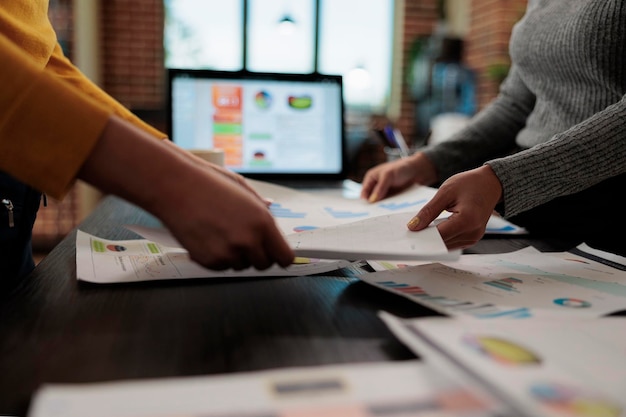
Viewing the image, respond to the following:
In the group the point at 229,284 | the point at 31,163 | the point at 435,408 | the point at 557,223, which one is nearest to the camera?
the point at 435,408

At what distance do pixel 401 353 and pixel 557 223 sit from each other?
627 mm

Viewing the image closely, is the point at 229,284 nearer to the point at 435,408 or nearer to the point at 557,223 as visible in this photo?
the point at 435,408

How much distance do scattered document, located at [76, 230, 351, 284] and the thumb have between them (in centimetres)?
11

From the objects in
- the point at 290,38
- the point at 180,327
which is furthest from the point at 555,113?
the point at 290,38

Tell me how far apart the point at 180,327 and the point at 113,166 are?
5.5 inches

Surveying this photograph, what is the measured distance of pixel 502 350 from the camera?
345 millimetres

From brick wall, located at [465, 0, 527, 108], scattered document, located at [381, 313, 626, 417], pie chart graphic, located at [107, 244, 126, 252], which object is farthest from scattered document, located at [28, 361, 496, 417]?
brick wall, located at [465, 0, 527, 108]

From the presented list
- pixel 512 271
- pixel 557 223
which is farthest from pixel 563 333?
pixel 557 223

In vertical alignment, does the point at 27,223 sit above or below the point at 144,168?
below

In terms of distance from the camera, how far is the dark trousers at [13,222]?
719 millimetres

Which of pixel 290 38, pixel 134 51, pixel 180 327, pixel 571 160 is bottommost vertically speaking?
pixel 180 327

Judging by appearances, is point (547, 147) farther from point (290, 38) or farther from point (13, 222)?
point (290, 38)

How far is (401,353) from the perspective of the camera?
0.41 meters

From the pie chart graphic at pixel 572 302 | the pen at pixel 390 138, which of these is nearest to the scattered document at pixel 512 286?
the pie chart graphic at pixel 572 302
